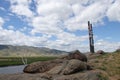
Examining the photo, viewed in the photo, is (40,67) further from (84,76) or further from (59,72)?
(84,76)

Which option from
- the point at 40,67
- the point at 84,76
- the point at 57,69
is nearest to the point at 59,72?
the point at 57,69

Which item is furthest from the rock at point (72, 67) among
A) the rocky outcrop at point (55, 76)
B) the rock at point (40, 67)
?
the rock at point (40, 67)

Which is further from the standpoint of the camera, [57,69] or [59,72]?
[57,69]

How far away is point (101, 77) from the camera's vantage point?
26797 millimetres

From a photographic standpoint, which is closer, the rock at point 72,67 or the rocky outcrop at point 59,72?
the rocky outcrop at point 59,72

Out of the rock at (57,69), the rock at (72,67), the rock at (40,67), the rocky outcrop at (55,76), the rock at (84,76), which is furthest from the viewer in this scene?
the rock at (40,67)

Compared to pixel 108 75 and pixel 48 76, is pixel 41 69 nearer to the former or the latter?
pixel 48 76

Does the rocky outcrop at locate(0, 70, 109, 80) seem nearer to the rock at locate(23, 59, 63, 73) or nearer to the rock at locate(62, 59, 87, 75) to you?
the rock at locate(62, 59, 87, 75)

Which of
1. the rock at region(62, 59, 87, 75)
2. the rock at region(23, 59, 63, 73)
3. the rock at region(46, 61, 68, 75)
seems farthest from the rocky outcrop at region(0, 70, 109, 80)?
the rock at region(23, 59, 63, 73)

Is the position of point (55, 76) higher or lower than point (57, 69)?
lower

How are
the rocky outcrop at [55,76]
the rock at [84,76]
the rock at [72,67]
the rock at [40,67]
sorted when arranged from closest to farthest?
1. the rocky outcrop at [55,76]
2. the rock at [84,76]
3. the rock at [72,67]
4. the rock at [40,67]

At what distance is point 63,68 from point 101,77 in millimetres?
4265

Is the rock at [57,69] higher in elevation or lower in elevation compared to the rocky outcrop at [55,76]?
higher

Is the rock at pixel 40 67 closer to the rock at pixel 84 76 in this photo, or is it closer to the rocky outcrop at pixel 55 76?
the rocky outcrop at pixel 55 76
